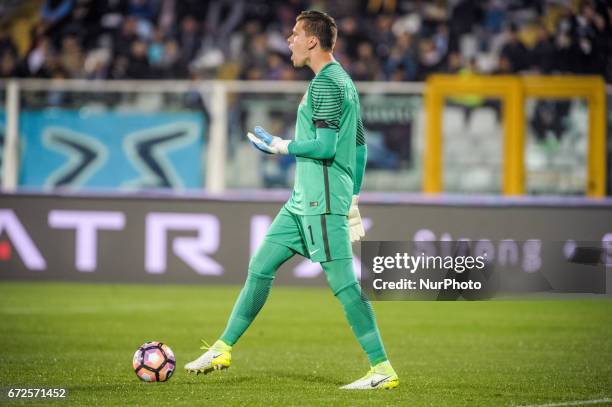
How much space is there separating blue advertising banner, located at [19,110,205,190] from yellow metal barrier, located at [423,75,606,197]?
3043 mm

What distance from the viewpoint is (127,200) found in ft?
51.2

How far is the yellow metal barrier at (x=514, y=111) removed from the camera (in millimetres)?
15109

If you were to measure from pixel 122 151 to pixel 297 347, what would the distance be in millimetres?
6141

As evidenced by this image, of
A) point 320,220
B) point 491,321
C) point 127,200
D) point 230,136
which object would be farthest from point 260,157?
point 320,220

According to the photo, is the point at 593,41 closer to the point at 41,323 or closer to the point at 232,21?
the point at 232,21

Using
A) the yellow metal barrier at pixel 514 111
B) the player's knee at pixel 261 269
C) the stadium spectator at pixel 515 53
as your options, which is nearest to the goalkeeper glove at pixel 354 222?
the player's knee at pixel 261 269

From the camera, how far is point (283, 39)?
1927cm

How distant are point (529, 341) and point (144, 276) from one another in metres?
6.35

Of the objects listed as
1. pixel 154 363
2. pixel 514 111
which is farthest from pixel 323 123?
pixel 514 111

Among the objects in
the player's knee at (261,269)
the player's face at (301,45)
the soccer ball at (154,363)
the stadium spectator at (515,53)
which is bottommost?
the soccer ball at (154,363)

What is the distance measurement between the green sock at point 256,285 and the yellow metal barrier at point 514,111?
7823mm

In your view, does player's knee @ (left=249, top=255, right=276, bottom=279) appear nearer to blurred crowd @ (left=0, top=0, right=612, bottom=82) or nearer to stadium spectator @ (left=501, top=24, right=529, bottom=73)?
blurred crowd @ (left=0, top=0, right=612, bottom=82)

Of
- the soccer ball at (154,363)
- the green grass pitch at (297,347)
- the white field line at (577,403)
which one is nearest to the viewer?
the white field line at (577,403)

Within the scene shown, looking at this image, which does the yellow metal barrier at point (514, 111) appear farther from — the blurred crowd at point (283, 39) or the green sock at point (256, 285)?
the green sock at point (256, 285)
